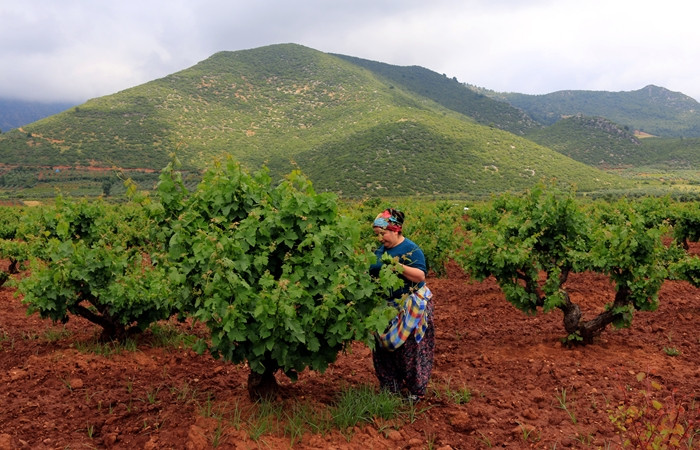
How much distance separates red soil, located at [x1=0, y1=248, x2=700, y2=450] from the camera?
3.73 meters

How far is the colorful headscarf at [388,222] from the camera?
429cm

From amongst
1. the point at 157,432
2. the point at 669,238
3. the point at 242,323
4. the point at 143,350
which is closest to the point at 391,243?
the point at 242,323

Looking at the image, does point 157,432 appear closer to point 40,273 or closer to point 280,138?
point 40,273

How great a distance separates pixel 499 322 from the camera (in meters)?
7.87

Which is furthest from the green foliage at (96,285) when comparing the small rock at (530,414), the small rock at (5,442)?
the small rock at (530,414)

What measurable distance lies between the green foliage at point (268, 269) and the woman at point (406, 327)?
47 cm

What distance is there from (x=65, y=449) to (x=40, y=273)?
292 cm

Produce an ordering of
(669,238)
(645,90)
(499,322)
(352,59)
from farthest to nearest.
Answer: (645,90) → (352,59) → (669,238) → (499,322)

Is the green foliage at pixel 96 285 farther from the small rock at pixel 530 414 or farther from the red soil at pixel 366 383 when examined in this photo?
the small rock at pixel 530 414

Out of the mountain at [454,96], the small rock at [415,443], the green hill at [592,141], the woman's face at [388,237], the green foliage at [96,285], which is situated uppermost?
the mountain at [454,96]

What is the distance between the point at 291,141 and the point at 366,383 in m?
58.6

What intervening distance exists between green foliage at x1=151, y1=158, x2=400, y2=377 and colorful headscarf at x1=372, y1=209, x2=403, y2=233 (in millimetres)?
453

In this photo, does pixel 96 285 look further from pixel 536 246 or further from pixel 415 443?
pixel 536 246

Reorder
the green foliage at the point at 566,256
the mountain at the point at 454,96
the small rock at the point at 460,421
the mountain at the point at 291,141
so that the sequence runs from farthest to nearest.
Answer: the mountain at the point at 454,96 < the mountain at the point at 291,141 < the green foliage at the point at 566,256 < the small rock at the point at 460,421
